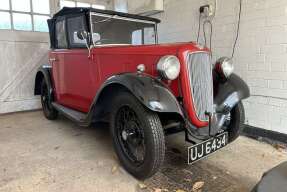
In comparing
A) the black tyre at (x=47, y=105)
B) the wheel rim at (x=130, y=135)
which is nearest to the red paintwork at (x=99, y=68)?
the black tyre at (x=47, y=105)

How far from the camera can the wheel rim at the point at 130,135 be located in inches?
78.2

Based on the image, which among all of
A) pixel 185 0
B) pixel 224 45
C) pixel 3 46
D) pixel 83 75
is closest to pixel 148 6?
pixel 185 0

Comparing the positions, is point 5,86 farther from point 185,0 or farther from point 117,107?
point 185,0

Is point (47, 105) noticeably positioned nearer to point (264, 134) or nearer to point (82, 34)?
point (82, 34)

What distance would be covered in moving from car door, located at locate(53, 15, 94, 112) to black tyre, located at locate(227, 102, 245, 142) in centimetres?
154

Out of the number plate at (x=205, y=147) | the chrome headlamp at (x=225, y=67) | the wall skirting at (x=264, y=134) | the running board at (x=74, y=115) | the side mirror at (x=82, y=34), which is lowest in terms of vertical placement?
the wall skirting at (x=264, y=134)

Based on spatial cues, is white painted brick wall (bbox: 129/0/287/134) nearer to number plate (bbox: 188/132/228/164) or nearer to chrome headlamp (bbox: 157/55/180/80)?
number plate (bbox: 188/132/228/164)

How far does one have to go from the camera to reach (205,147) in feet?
6.13

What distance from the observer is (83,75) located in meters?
2.85

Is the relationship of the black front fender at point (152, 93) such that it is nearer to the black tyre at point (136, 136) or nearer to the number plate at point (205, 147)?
the black tyre at point (136, 136)

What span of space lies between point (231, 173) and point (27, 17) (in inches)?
160

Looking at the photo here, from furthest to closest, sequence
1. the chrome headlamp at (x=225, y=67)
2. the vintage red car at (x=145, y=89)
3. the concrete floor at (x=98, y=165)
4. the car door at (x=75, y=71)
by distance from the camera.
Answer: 1. the car door at (x=75, y=71)
2. the chrome headlamp at (x=225, y=67)
3. the concrete floor at (x=98, y=165)
4. the vintage red car at (x=145, y=89)

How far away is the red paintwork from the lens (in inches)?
76.8

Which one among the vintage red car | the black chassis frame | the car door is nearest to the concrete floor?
the vintage red car
